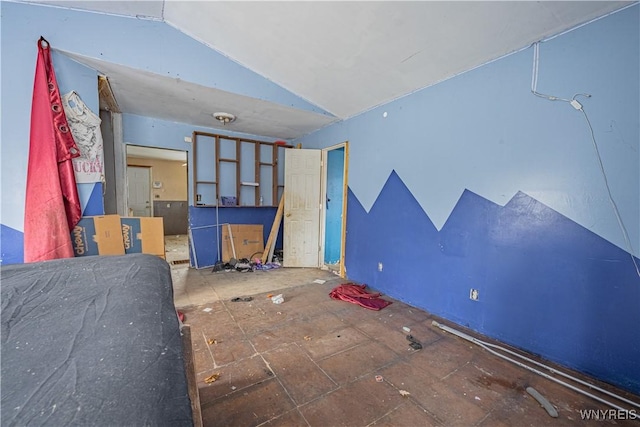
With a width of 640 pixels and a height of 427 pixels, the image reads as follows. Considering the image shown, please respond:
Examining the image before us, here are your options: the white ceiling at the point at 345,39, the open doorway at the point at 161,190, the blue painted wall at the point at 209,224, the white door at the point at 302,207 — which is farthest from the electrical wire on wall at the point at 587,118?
the open doorway at the point at 161,190

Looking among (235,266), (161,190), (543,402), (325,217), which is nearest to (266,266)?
(235,266)

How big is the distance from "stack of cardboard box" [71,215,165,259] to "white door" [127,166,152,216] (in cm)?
585

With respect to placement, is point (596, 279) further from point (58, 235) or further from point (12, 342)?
point (58, 235)

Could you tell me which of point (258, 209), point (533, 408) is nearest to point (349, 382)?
point (533, 408)

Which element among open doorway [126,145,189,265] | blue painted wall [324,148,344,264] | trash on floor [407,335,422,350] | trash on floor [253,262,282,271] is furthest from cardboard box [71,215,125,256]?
open doorway [126,145,189,265]

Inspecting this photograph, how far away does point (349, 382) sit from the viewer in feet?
5.44

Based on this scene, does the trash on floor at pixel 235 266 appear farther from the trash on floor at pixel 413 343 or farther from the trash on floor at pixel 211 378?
the trash on floor at pixel 413 343

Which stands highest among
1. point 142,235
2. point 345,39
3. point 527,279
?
point 345,39

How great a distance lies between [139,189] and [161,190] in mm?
557

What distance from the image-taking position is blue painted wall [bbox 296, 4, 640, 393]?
162 cm

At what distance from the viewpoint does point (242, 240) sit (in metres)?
4.66

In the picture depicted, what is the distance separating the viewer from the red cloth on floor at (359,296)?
2.83 meters

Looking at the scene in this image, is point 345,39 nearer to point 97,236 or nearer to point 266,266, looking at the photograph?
point 97,236

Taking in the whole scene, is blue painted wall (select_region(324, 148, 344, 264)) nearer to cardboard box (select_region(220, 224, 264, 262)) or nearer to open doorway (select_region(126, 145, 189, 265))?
cardboard box (select_region(220, 224, 264, 262))
